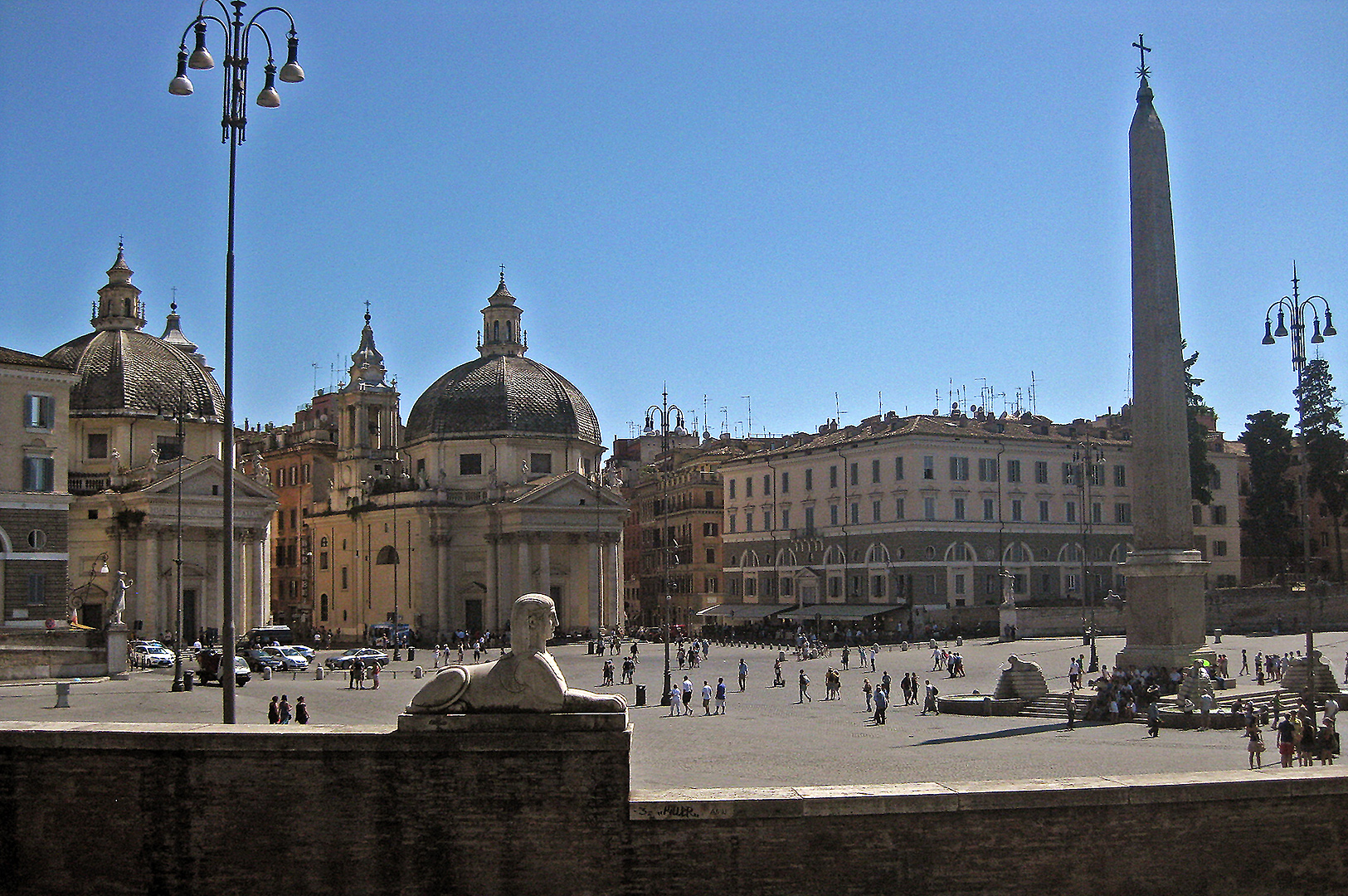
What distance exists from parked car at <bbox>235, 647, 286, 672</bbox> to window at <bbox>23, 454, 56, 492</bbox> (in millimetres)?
9007

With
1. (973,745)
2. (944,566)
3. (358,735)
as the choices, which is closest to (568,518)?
(944,566)

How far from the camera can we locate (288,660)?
54250 millimetres

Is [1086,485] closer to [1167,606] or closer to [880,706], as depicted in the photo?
[1167,606]

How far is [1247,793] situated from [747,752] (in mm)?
14130

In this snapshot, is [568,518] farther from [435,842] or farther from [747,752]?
[435,842]

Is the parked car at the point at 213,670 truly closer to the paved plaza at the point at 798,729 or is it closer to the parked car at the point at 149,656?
the paved plaza at the point at 798,729

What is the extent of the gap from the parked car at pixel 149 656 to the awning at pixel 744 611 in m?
34.5

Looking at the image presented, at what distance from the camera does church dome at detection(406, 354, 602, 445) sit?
80.8 meters

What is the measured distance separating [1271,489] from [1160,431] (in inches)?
2184

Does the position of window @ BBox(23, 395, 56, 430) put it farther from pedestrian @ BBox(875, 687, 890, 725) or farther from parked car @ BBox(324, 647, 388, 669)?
pedestrian @ BBox(875, 687, 890, 725)

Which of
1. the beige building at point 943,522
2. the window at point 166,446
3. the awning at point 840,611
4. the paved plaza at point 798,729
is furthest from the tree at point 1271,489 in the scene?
the window at point 166,446

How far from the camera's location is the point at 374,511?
83.0 meters

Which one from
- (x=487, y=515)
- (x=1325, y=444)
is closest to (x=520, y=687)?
(x=487, y=515)

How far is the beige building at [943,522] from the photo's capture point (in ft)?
234
